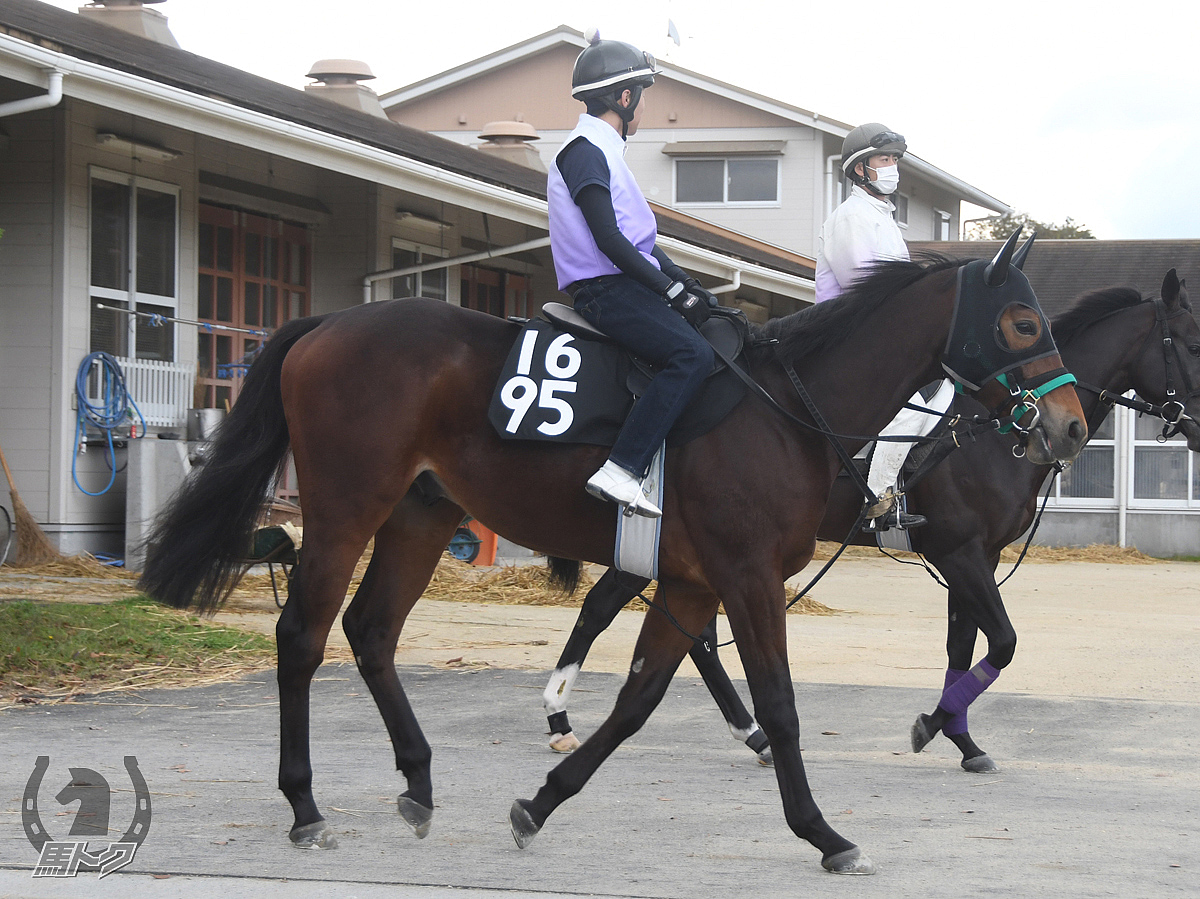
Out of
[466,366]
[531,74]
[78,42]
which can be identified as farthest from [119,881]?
[531,74]

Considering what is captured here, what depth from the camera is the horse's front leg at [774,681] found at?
4242 millimetres

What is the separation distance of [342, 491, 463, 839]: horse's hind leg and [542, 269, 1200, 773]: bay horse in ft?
3.00

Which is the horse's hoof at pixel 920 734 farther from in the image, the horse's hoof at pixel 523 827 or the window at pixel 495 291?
the window at pixel 495 291

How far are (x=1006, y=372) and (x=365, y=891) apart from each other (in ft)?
8.89

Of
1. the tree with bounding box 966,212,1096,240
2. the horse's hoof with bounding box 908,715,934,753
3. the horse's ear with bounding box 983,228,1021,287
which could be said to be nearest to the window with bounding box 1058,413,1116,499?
the horse's hoof with bounding box 908,715,934,753

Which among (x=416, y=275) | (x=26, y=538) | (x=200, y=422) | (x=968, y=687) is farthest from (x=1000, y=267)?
(x=416, y=275)

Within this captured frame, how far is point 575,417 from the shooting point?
4.64 meters

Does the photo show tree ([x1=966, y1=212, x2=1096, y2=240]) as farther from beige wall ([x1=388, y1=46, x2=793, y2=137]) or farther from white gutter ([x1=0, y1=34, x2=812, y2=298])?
white gutter ([x1=0, y1=34, x2=812, y2=298])

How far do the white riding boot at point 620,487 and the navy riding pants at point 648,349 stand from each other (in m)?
0.03

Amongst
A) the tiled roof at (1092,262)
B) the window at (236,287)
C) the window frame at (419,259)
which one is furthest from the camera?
the tiled roof at (1092,262)

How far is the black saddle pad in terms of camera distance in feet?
15.1

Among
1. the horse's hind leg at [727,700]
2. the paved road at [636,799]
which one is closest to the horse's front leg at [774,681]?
the paved road at [636,799]

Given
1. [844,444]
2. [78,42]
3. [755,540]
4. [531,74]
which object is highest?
[531,74]

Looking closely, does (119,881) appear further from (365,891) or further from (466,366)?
(466,366)
